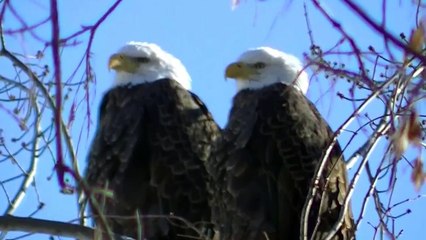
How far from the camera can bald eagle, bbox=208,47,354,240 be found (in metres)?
5.32

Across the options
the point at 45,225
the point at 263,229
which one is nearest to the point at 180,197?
the point at 263,229

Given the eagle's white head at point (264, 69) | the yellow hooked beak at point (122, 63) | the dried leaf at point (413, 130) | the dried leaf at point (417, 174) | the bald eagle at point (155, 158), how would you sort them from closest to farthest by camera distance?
the dried leaf at point (413, 130) < the dried leaf at point (417, 174) < the bald eagle at point (155, 158) < the eagle's white head at point (264, 69) < the yellow hooked beak at point (122, 63)

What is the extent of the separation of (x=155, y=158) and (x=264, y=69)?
45.7 inches

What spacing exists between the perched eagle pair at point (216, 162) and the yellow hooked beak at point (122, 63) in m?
0.34

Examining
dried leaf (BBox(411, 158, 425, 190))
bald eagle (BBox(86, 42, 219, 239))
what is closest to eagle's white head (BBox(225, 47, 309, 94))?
bald eagle (BBox(86, 42, 219, 239))

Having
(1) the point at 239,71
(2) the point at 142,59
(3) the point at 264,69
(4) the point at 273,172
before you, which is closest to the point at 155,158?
(4) the point at 273,172

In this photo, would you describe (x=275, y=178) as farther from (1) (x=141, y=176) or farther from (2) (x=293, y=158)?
(1) (x=141, y=176)

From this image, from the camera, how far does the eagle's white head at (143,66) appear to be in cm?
669

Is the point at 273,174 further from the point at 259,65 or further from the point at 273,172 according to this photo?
the point at 259,65

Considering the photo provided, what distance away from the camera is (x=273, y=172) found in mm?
5484

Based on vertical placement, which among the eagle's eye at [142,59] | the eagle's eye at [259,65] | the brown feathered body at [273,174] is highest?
the eagle's eye at [142,59]

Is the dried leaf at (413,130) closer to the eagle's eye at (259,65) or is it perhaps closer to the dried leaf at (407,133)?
the dried leaf at (407,133)

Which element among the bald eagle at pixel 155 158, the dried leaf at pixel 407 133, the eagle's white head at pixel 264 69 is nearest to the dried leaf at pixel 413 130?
the dried leaf at pixel 407 133

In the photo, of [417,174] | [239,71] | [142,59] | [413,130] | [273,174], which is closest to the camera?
[413,130]
